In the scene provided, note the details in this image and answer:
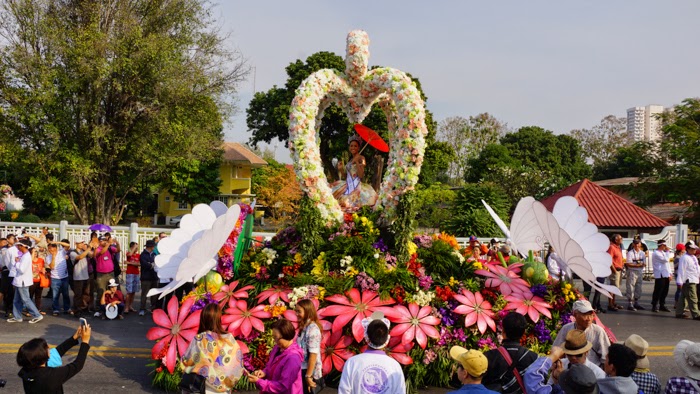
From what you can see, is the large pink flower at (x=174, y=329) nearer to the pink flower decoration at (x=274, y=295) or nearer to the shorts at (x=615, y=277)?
the pink flower decoration at (x=274, y=295)

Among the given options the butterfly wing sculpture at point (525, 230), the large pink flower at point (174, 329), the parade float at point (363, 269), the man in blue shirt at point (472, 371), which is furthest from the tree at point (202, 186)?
the man in blue shirt at point (472, 371)

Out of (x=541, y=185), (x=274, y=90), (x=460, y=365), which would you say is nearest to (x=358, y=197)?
(x=460, y=365)

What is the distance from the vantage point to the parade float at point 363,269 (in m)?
7.50

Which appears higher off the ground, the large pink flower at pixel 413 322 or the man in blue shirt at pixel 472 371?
the man in blue shirt at pixel 472 371

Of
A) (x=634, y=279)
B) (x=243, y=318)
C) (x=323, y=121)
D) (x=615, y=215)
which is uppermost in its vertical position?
(x=323, y=121)

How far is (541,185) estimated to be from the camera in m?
37.4

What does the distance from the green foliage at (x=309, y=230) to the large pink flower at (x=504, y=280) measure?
2296 mm

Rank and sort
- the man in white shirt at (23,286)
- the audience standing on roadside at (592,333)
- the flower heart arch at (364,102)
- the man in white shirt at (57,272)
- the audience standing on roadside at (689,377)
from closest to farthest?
1. the audience standing on roadside at (689,377)
2. the audience standing on roadside at (592,333)
3. the flower heart arch at (364,102)
4. the man in white shirt at (23,286)
5. the man in white shirt at (57,272)

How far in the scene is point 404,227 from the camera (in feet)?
27.8

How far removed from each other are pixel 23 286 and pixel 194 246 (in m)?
5.72

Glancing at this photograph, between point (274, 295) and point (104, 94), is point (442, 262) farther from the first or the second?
point (104, 94)

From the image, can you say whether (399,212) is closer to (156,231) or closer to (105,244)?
(105,244)

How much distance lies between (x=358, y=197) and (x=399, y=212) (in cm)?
115

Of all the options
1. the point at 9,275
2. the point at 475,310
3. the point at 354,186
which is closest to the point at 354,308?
the point at 475,310
